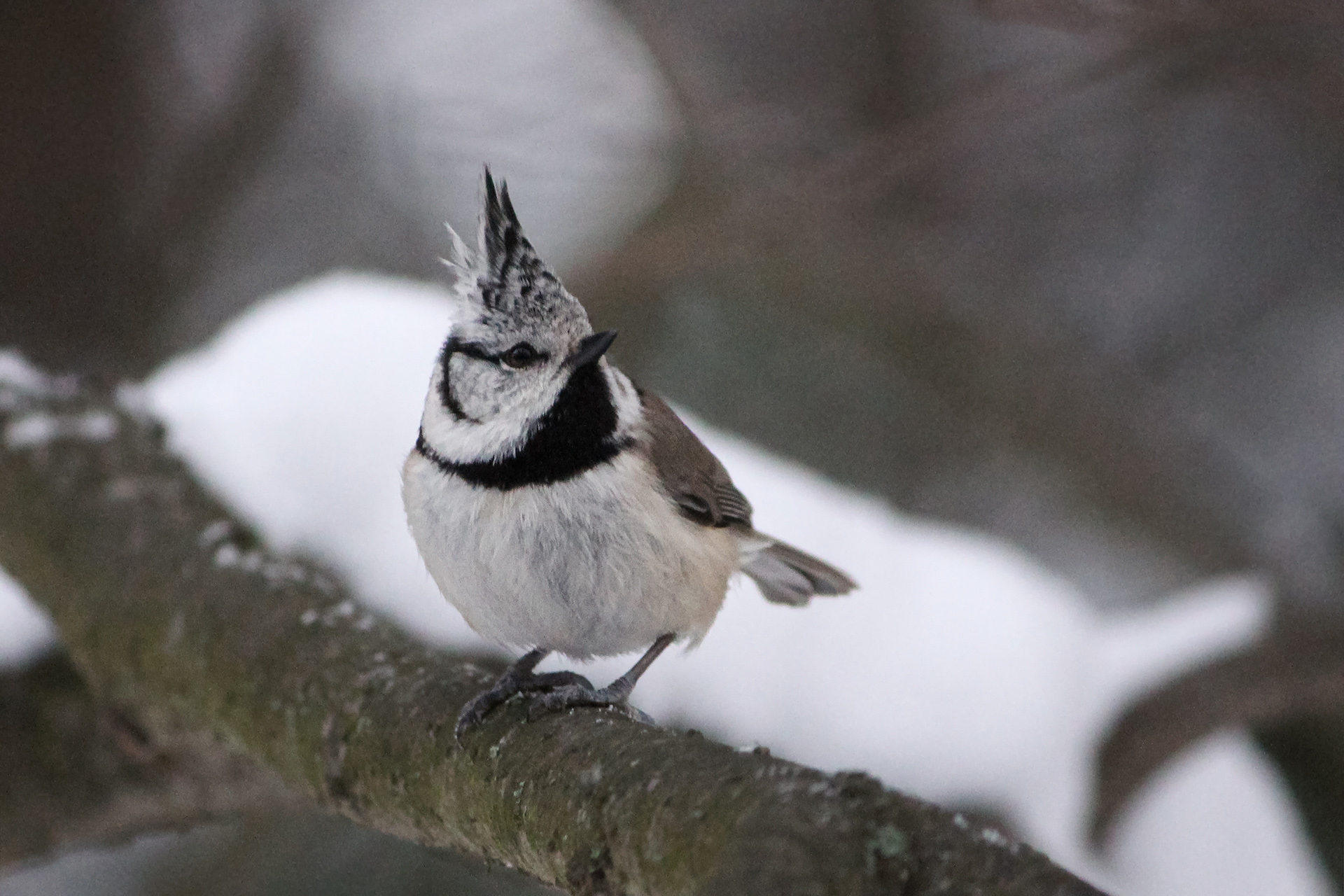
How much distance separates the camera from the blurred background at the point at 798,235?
474 centimetres

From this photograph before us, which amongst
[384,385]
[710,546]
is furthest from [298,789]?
[384,385]

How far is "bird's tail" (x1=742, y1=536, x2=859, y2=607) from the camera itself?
3455 mm

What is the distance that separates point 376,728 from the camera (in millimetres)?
2395

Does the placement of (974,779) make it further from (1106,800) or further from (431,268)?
(431,268)

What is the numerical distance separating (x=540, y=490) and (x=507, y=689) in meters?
0.48

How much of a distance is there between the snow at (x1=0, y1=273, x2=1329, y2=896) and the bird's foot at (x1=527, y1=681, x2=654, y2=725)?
864mm

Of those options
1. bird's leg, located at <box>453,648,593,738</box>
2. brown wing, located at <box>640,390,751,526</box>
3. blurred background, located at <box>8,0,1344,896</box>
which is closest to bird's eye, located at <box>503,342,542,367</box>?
brown wing, located at <box>640,390,751,526</box>

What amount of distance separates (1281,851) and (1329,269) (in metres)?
4.58

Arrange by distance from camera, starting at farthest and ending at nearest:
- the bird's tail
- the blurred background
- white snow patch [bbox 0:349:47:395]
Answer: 1. the blurred background
2. white snow patch [bbox 0:349:47:395]
3. the bird's tail

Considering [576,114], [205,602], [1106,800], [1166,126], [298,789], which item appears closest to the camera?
[298,789]

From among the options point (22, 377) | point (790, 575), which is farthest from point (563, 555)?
point (22, 377)

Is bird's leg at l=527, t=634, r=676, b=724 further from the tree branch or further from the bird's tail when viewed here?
the bird's tail

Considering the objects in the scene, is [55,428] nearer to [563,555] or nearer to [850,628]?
[563,555]

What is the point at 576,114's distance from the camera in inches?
221
